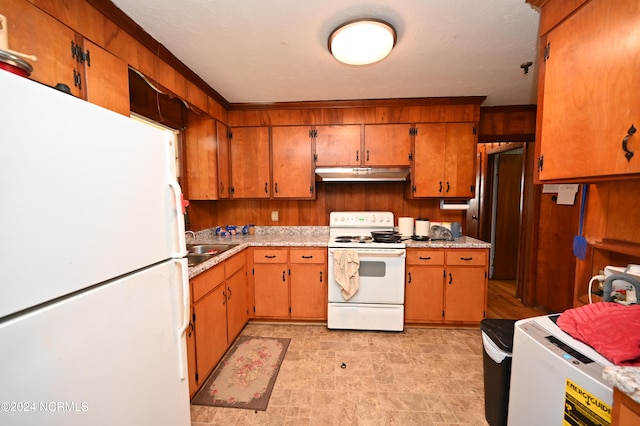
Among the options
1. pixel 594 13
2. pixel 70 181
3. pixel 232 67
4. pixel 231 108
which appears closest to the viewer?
pixel 70 181

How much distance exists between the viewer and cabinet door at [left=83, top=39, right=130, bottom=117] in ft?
4.13

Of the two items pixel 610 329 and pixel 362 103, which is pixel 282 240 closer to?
pixel 362 103

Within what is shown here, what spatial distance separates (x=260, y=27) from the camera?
1543 mm

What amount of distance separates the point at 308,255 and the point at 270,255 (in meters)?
0.41

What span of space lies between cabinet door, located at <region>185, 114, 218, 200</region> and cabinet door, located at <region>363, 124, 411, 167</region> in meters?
1.71

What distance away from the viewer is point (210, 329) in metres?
1.86

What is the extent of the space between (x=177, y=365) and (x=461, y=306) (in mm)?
2557

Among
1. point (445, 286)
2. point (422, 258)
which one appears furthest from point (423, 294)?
point (422, 258)

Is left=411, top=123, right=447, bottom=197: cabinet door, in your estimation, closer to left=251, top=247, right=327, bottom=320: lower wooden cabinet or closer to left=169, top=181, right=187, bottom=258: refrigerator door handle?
left=251, top=247, right=327, bottom=320: lower wooden cabinet

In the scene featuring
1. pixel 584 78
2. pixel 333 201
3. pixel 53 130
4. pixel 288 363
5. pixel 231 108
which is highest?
pixel 231 108

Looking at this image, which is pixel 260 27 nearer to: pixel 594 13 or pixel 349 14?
pixel 349 14

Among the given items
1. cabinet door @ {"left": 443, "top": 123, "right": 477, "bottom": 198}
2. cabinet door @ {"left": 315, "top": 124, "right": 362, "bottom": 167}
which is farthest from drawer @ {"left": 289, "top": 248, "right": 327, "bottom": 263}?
cabinet door @ {"left": 443, "top": 123, "right": 477, "bottom": 198}


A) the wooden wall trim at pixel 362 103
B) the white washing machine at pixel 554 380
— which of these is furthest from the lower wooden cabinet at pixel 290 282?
the white washing machine at pixel 554 380

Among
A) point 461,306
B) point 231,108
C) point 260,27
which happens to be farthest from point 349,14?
point 461,306
